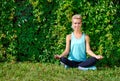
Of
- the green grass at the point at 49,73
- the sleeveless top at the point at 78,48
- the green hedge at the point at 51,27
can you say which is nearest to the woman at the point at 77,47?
the sleeveless top at the point at 78,48

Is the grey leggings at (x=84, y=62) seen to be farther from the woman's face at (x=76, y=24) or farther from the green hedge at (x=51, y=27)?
the woman's face at (x=76, y=24)

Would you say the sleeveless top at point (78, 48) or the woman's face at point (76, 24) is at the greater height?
the woman's face at point (76, 24)

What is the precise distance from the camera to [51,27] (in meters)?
10.1

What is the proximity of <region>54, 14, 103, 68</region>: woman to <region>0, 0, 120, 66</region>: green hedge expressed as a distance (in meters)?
0.35

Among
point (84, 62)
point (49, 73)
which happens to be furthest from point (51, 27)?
point (49, 73)

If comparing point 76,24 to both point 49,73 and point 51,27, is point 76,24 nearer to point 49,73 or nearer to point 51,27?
point 51,27

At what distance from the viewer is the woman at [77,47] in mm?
9539

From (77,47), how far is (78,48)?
3 cm

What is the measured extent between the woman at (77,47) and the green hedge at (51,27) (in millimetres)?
346

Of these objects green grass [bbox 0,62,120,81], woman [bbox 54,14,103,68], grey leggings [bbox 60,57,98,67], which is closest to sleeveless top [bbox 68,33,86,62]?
woman [bbox 54,14,103,68]

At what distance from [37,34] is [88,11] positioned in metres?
1.28

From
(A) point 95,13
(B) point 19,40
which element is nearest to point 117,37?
(A) point 95,13

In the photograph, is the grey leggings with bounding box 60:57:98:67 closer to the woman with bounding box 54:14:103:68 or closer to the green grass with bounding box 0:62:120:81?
the woman with bounding box 54:14:103:68

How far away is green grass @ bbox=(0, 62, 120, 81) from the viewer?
8609 millimetres
